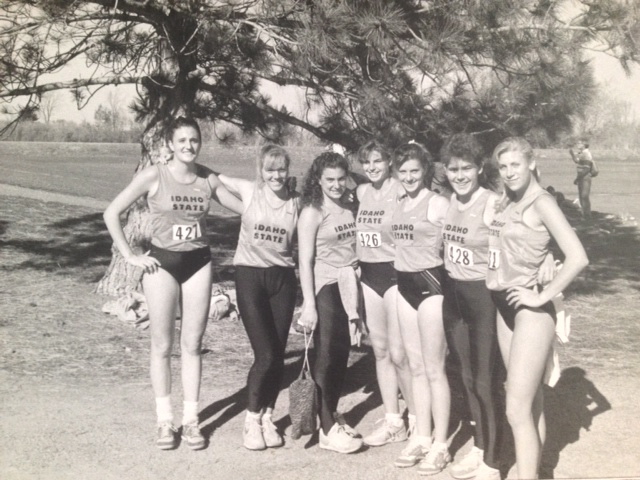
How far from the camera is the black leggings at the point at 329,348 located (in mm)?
3240

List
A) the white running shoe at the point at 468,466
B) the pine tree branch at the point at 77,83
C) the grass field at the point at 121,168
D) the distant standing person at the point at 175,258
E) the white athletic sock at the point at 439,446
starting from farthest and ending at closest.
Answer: the grass field at the point at 121,168 < the pine tree branch at the point at 77,83 < the distant standing person at the point at 175,258 < the white athletic sock at the point at 439,446 < the white running shoe at the point at 468,466

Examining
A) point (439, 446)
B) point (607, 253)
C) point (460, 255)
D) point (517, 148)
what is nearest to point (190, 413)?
point (439, 446)

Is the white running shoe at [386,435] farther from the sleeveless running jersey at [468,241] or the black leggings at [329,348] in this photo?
the sleeveless running jersey at [468,241]

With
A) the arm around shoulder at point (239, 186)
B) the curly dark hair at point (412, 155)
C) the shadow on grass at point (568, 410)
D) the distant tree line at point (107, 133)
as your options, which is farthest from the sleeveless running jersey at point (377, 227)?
the distant tree line at point (107, 133)

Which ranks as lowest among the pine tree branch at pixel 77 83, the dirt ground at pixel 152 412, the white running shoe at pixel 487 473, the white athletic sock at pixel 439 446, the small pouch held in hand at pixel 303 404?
the dirt ground at pixel 152 412

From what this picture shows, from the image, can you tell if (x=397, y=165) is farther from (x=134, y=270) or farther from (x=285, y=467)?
(x=134, y=270)

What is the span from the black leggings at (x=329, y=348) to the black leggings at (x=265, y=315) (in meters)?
0.17

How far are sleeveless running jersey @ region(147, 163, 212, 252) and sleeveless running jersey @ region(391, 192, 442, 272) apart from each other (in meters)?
0.96

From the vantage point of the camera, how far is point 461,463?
9.82ft

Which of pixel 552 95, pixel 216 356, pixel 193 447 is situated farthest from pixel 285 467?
pixel 552 95

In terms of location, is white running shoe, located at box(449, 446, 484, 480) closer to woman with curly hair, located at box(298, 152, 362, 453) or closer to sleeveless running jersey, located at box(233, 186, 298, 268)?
woman with curly hair, located at box(298, 152, 362, 453)

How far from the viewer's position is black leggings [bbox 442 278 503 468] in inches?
111

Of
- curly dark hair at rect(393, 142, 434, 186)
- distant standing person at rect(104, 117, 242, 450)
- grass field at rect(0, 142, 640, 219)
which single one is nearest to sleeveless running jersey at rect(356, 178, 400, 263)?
curly dark hair at rect(393, 142, 434, 186)

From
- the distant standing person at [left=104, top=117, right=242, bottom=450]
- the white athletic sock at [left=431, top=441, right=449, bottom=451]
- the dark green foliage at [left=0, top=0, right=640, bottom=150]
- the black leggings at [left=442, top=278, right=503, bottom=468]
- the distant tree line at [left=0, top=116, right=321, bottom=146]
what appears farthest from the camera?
the distant tree line at [left=0, top=116, right=321, bottom=146]
